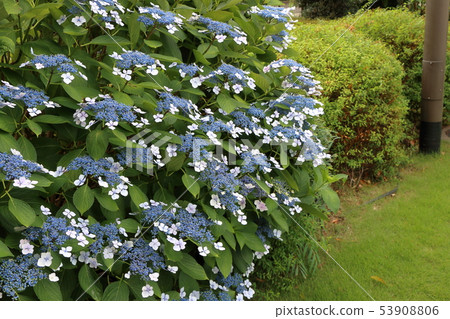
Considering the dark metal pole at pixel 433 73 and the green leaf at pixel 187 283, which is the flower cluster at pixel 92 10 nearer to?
the green leaf at pixel 187 283

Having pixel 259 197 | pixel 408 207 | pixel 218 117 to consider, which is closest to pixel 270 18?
pixel 218 117

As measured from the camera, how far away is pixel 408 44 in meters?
6.30

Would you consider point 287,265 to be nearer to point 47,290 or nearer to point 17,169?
point 47,290

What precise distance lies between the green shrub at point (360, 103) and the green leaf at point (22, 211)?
331 centimetres

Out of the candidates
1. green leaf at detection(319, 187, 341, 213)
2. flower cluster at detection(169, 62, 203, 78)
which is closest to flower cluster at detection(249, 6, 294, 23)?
flower cluster at detection(169, 62, 203, 78)

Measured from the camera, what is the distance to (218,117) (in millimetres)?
2672

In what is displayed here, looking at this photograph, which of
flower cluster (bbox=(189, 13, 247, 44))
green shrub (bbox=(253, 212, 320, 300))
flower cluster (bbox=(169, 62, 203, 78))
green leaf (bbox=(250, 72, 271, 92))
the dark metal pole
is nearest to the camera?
flower cluster (bbox=(169, 62, 203, 78))

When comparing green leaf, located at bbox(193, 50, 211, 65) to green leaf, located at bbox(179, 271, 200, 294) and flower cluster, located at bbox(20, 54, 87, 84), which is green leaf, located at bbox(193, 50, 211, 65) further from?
green leaf, located at bbox(179, 271, 200, 294)

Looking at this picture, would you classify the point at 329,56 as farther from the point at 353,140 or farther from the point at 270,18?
the point at 270,18

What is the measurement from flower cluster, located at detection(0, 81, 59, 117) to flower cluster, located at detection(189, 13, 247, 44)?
903mm

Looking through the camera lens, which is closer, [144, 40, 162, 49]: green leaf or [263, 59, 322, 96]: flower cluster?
[144, 40, 162, 49]: green leaf

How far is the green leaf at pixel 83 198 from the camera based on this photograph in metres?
2.01

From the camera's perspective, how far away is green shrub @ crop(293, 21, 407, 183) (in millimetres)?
4867

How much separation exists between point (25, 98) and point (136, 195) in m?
0.58
